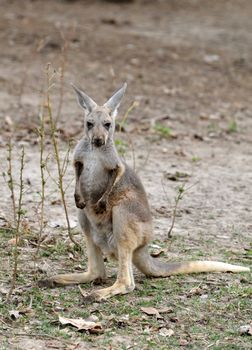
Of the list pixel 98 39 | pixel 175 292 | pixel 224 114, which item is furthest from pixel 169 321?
pixel 98 39

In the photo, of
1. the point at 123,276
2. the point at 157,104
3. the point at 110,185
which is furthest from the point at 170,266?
the point at 157,104

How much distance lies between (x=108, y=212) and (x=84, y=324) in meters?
0.88

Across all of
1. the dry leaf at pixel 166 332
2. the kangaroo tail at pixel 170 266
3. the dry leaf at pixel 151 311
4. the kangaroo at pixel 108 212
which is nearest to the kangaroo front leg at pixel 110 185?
the kangaroo at pixel 108 212

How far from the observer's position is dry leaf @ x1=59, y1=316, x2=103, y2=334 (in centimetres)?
470

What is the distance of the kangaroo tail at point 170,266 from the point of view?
18.1 ft

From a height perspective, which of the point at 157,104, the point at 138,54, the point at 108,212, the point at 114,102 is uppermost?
the point at 114,102

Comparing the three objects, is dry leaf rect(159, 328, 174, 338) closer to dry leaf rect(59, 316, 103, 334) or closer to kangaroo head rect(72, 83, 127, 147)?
dry leaf rect(59, 316, 103, 334)

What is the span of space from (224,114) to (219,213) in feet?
11.8

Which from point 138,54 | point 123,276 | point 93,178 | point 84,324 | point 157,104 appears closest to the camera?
point 84,324

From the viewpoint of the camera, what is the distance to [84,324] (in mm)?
4738

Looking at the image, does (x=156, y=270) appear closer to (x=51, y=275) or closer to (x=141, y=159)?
(x=51, y=275)

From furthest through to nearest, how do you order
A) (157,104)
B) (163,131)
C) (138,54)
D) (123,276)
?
(138,54), (157,104), (163,131), (123,276)

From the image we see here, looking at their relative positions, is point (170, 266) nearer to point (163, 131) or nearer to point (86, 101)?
point (86, 101)

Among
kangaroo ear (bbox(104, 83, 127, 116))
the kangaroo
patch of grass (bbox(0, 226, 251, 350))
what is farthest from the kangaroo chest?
patch of grass (bbox(0, 226, 251, 350))
